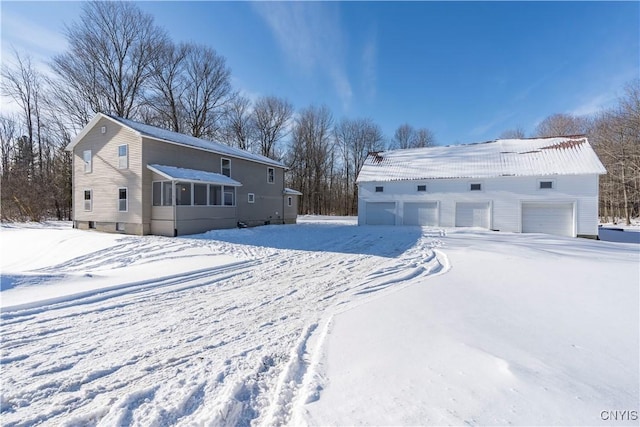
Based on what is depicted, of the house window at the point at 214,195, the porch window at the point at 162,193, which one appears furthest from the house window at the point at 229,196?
the porch window at the point at 162,193

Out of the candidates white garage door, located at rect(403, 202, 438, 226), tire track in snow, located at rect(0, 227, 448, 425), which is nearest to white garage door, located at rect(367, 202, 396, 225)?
white garage door, located at rect(403, 202, 438, 226)

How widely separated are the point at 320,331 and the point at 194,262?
5403 mm

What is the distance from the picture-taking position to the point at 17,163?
2266 centimetres

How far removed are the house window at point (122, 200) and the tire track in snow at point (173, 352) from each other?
10816 millimetres

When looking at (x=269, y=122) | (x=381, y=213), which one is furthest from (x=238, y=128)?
(x=381, y=213)

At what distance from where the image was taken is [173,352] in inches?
119

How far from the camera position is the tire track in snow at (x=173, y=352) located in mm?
2184

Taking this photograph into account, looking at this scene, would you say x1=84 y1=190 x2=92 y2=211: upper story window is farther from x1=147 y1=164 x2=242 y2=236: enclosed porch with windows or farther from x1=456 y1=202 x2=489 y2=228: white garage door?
x1=456 y1=202 x2=489 y2=228: white garage door

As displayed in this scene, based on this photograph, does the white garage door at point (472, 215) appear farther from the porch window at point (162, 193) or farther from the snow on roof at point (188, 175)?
the porch window at point (162, 193)

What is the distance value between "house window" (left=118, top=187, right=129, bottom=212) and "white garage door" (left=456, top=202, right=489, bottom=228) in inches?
749

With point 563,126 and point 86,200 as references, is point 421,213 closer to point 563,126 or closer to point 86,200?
point 86,200

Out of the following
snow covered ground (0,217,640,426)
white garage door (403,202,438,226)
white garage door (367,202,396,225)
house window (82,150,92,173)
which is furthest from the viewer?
white garage door (367,202,396,225)

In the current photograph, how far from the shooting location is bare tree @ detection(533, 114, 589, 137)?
105 feet

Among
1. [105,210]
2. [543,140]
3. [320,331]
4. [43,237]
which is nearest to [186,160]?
[105,210]
